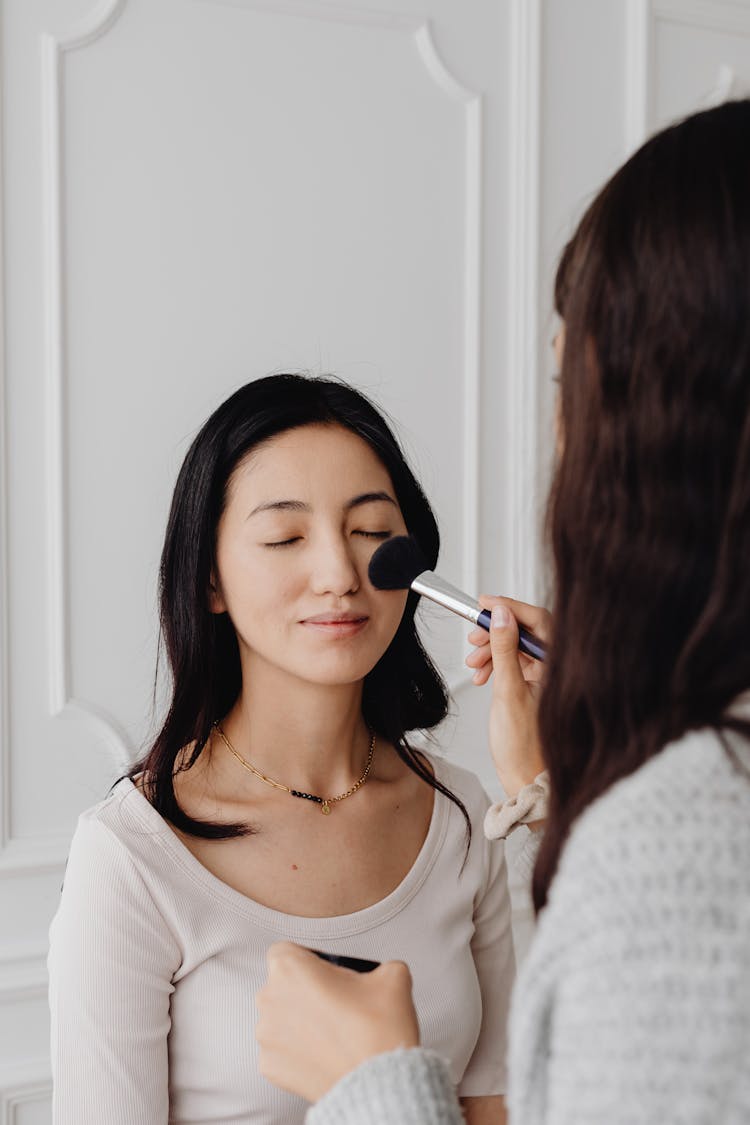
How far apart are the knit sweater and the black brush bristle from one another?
56 centimetres

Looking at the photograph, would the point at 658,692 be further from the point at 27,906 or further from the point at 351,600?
the point at 27,906

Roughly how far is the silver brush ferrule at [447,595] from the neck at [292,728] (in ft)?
0.47

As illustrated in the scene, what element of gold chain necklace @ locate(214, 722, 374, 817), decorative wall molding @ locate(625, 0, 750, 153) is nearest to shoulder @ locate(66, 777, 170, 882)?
gold chain necklace @ locate(214, 722, 374, 817)

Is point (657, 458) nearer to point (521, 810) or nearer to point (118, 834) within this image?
point (521, 810)

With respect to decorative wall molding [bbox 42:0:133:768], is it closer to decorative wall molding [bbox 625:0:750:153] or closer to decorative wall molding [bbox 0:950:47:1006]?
decorative wall molding [bbox 0:950:47:1006]

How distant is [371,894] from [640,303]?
721mm

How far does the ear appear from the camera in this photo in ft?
3.65

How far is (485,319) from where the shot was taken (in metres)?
1.80

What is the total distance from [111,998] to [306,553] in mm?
418

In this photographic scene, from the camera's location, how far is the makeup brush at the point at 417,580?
1018mm

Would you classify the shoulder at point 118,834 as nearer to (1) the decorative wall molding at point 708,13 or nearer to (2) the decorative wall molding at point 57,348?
(2) the decorative wall molding at point 57,348

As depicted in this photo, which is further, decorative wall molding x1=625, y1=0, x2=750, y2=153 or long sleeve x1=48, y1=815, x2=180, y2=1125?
decorative wall molding x1=625, y1=0, x2=750, y2=153

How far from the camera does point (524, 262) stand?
1.80 m

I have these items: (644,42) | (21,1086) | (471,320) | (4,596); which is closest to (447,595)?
(4,596)
